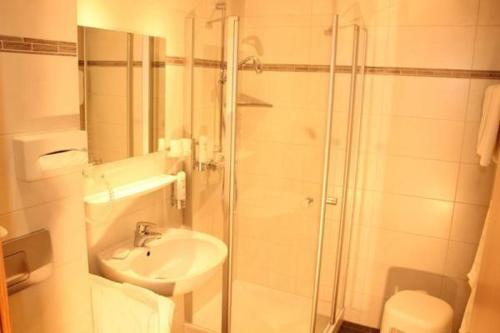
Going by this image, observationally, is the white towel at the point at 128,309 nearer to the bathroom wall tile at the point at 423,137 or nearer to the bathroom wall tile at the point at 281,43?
the bathroom wall tile at the point at 281,43

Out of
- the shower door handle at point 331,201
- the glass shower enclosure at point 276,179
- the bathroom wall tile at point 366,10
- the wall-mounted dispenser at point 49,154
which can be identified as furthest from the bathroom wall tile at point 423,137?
the wall-mounted dispenser at point 49,154

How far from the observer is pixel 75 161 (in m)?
1.28

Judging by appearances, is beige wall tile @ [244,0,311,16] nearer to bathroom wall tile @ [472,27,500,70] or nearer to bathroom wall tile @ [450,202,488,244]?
bathroom wall tile @ [472,27,500,70]

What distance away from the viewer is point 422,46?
2.36m

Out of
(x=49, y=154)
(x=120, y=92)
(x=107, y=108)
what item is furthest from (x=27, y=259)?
(x=120, y=92)

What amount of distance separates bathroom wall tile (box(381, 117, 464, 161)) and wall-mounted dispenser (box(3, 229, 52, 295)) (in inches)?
79.3

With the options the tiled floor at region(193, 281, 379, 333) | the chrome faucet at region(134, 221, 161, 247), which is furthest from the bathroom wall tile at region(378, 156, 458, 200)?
the chrome faucet at region(134, 221, 161, 247)

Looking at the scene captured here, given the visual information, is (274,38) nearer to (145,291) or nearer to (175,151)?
(175,151)

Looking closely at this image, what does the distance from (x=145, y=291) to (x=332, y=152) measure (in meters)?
1.24

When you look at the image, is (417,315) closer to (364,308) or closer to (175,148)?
(364,308)

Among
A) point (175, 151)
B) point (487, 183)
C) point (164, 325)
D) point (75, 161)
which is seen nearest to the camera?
point (75, 161)

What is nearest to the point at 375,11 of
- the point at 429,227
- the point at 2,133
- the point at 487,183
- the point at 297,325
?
the point at 487,183

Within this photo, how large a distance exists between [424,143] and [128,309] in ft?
6.26

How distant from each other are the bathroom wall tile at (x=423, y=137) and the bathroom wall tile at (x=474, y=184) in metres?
0.10
